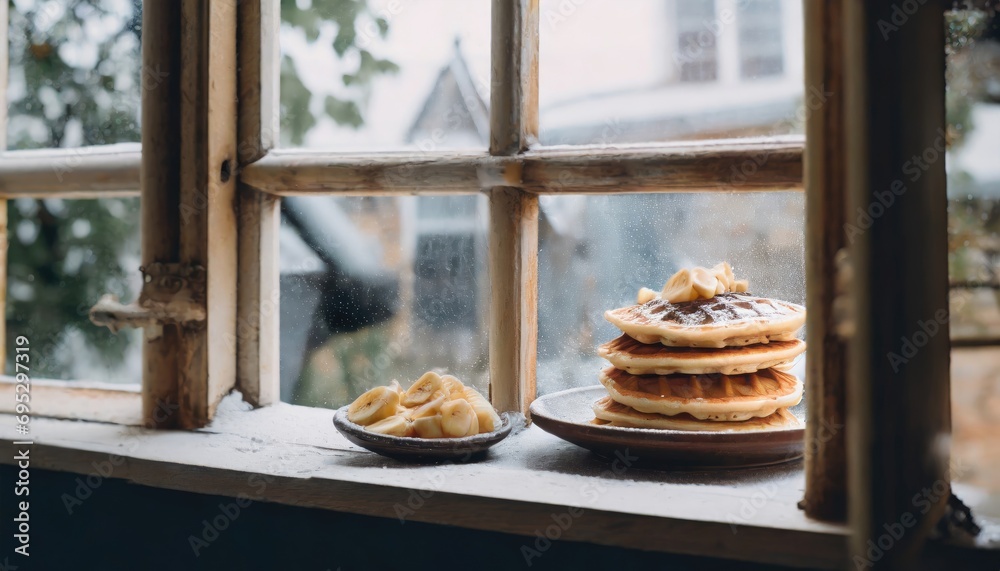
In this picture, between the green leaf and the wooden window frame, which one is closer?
the wooden window frame

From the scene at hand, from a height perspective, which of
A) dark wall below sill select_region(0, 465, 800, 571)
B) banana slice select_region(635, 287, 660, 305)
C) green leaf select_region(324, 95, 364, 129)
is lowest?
dark wall below sill select_region(0, 465, 800, 571)

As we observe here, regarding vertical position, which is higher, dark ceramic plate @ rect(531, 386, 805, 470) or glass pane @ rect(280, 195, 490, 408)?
glass pane @ rect(280, 195, 490, 408)

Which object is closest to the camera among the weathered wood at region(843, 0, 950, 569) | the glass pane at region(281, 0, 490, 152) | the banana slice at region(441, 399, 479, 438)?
the weathered wood at region(843, 0, 950, 569)

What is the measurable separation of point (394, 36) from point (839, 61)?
741 millimetres

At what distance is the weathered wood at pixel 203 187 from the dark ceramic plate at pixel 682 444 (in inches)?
21.1

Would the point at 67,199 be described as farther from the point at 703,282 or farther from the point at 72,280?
the point at 703,282

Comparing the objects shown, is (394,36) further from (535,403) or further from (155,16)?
(535,403)

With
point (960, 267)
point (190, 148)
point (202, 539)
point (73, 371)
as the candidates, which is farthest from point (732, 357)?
point (73, 371)

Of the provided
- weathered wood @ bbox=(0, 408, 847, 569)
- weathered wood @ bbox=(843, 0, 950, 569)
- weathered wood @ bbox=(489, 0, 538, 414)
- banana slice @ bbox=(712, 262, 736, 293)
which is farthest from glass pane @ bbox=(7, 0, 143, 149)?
weathered wood @ bbox=(843, 0, 950, 569)

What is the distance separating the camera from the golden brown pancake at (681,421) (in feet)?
2.86

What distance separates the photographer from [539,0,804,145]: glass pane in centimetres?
101

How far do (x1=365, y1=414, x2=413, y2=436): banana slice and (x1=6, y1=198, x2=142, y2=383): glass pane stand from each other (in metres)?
0.66

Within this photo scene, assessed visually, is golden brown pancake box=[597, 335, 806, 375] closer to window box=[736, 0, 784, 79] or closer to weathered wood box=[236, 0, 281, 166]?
window box=[736, 0, 784, 79]

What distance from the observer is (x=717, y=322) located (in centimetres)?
89
